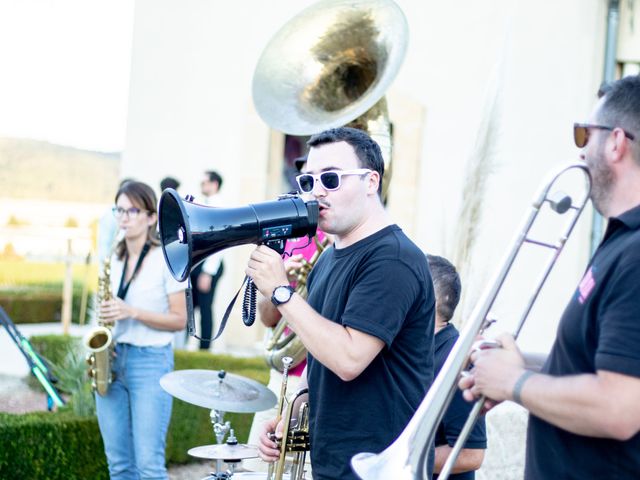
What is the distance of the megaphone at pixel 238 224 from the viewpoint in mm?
2621

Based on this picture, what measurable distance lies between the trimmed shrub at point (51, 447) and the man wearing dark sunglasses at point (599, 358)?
12.4 feet

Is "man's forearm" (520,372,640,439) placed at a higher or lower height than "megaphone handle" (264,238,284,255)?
lower

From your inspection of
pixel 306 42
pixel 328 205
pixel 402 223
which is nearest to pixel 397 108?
pixel 402 223

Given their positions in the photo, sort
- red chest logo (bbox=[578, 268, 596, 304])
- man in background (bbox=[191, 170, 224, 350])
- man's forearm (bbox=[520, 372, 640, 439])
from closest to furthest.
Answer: man's forearm (bbox=[520, 372, 640, 439]), red chest logo (bbox=[578, 268, 596, 304]), man in background (bbox=[191, 170, 224, 350])

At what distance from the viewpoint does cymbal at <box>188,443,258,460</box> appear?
378 centimetres

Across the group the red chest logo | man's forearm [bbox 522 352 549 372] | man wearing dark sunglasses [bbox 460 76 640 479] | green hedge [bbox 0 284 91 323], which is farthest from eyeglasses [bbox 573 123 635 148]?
green hedge [bbox 0 284 91 323]

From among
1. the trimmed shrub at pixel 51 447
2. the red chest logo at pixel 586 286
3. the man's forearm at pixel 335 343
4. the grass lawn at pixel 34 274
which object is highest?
the red chest logo at pixel 586 286

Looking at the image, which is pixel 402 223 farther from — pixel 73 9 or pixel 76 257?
pixel 73 9

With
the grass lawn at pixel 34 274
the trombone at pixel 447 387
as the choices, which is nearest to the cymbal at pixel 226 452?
the trombone at pixel 447 387

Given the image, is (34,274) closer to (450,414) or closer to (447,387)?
(450,414)

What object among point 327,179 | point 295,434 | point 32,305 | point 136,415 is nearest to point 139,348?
point 136,415

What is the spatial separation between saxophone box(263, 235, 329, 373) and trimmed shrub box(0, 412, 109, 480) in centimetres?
176

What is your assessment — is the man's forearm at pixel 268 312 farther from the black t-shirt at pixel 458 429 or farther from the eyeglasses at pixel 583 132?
the eyeglasses at pixel 583 132

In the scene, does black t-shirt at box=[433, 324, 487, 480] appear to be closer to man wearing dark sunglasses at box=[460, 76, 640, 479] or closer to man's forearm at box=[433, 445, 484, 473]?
man's forearm at box=[433, 445, 484, 473]
